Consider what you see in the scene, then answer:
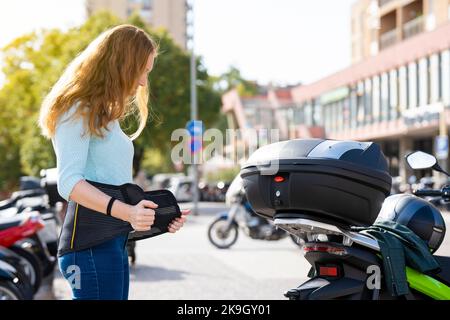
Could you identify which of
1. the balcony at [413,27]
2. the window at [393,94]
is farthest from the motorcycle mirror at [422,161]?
the balcony at [413,27]

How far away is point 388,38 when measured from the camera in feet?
167

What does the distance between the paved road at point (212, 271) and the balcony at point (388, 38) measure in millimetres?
38590

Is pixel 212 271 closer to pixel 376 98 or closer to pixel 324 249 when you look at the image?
pixel 324 249

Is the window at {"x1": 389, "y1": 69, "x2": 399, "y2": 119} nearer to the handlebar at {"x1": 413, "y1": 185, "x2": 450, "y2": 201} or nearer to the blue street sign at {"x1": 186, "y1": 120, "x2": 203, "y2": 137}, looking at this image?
the blue street sign at {"x1": 186, "y1": 120, "x2": 203, "y2": 137}

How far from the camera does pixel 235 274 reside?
9055 mm

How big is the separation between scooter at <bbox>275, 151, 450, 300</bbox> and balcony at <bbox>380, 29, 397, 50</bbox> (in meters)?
47.8

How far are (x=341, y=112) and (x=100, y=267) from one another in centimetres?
5057

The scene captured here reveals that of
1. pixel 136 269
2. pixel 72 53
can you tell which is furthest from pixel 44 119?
pixel 72 53

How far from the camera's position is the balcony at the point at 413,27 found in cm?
4476

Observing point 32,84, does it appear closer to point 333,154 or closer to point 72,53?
point 72,53

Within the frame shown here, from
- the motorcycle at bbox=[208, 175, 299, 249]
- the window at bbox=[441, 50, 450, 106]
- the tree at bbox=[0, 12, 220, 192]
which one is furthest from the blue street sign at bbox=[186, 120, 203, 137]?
the window at bbox=[441, 50, 450, 106]

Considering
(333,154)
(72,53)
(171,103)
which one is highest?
(72,53)

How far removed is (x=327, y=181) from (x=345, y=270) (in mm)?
415

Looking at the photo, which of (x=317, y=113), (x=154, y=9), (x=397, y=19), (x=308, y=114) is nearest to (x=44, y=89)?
(x=397, y=19)
